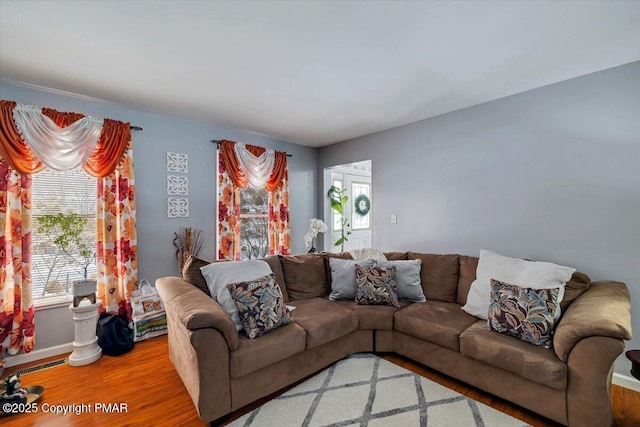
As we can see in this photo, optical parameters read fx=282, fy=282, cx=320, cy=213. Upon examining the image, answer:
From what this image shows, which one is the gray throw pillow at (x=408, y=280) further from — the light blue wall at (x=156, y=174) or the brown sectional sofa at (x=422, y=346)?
the light blue wall at (x=156, y=174)

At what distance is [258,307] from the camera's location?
6.89 feet

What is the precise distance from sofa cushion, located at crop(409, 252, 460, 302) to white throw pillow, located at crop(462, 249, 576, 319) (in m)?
0.27

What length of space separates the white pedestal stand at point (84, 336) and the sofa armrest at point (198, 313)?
3.41 ft

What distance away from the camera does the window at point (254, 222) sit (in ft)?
13.8

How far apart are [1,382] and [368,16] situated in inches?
149

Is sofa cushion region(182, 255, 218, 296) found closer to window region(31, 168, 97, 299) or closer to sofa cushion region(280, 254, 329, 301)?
sofa cushion region(280, 254, 329, 301)

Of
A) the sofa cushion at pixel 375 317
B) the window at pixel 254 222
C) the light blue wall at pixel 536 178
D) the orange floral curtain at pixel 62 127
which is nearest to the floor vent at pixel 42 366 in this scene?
the orange floral curtain at pixel 62 127

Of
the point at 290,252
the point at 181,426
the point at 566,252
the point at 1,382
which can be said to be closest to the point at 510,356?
the point at 566,252

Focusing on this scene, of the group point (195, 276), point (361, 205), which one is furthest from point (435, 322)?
point (361, 205)

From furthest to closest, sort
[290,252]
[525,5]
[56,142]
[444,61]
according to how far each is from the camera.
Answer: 1. [290,252]
2. [56,142]
3. [444,61]
4. [525,5]

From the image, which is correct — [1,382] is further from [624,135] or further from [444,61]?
[624,135]

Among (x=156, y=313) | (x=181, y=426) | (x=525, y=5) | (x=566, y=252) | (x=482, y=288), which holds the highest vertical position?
(x=525, y=5)

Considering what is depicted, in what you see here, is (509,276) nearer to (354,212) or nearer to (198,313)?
(198,313)

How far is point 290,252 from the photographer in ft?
15.1
